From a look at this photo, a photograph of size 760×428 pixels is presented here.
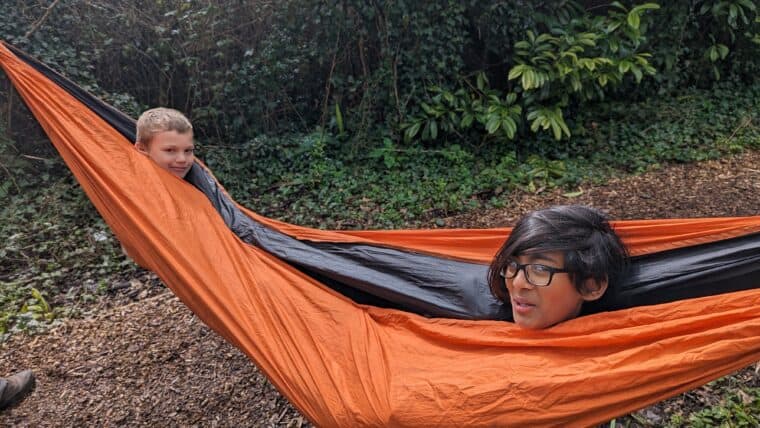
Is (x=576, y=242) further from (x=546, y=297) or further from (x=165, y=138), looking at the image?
(x=165, y=138)

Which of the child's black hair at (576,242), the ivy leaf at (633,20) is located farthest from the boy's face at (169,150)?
the ivy leaf at (633,20)

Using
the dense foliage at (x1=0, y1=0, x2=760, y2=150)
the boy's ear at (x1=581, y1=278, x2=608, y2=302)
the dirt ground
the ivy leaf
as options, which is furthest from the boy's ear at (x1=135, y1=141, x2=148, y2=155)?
the ivy leaf

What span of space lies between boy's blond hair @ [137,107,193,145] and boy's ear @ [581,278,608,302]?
153 cm

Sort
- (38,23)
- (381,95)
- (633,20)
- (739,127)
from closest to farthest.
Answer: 1. (38,23)
2. (633,20)
3. (381,95)
4. (739,127)

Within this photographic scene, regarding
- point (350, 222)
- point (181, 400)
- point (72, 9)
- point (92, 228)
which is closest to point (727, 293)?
point (181, 400)

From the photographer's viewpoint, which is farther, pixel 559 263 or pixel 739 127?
pixel 739 127

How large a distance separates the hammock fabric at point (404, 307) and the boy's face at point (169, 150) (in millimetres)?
61

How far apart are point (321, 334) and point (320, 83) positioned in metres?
3.19

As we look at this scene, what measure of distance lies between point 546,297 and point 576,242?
6.5 inches

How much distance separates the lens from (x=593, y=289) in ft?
4.65

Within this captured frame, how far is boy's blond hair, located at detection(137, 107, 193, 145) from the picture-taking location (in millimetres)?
2059

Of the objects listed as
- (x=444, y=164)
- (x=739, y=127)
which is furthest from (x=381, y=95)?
(x=739, y=127)

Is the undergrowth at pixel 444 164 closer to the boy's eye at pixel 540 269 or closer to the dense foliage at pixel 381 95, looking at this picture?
the dense foliage at pixel 381 95

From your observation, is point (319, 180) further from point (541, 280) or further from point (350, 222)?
point (541, 280)
